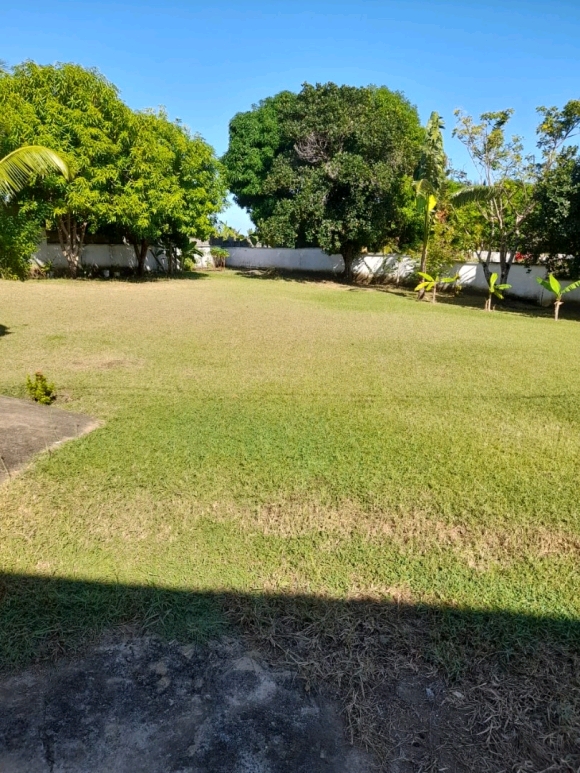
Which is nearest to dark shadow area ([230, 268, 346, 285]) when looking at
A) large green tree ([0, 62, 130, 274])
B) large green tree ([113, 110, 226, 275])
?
large green tree ([113, 110, 226, 275])

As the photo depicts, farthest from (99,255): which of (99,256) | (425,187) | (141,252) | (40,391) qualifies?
(40,391)

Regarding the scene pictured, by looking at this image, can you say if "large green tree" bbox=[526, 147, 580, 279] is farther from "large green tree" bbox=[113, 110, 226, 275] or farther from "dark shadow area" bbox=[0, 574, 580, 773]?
"dark shadow area" bbox=[0, 574, 580, 773]

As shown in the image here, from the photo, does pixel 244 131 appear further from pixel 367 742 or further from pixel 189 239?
pixel 367 742

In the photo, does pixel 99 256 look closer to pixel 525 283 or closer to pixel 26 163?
pixel 26 163

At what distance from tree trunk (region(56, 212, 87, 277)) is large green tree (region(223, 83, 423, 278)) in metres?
7.81

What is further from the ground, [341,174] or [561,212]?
[341,174]

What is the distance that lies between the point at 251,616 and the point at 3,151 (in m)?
16.2

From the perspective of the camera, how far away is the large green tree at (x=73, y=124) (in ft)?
50.8

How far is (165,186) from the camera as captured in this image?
18.3m

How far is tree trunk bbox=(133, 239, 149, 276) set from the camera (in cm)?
2169

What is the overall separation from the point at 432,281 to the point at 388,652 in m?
16.6

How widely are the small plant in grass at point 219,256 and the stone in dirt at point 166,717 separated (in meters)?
29.1

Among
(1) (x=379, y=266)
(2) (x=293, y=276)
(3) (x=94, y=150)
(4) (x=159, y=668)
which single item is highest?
(3) (x=94, y=150)

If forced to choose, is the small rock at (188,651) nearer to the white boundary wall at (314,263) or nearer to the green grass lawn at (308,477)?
the green grass lawn at (308,477)
